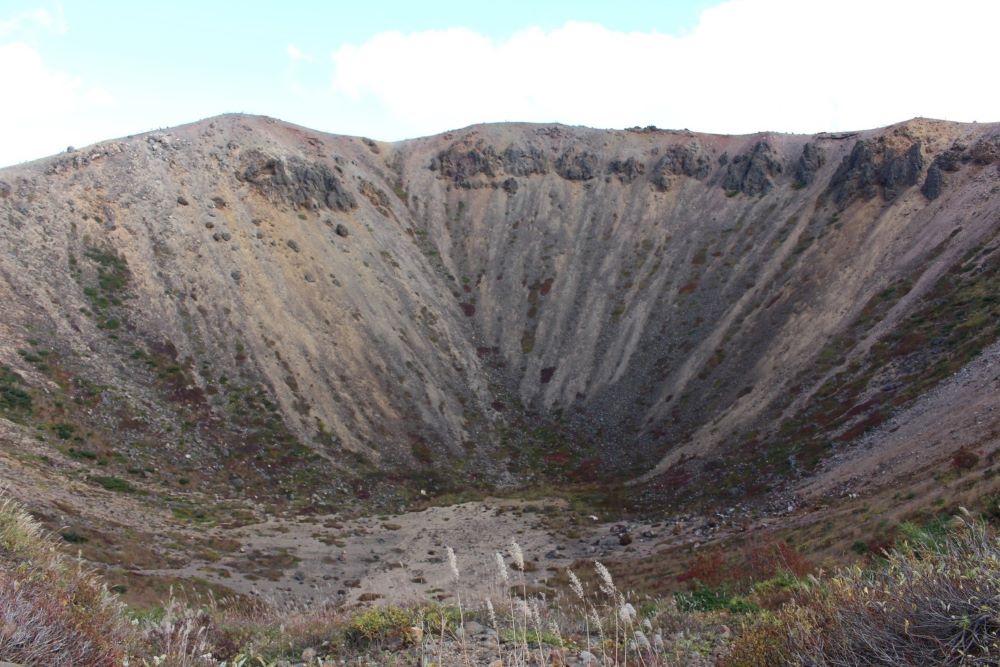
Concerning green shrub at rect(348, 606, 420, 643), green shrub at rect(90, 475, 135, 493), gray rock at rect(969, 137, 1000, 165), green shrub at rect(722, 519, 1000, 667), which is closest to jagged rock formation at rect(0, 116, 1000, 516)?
gray rock at rect(969, 137, 1000, 165)

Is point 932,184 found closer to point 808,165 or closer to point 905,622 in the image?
point 808,165

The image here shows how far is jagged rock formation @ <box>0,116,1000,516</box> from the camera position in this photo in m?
49.8

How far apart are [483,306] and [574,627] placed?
258ft

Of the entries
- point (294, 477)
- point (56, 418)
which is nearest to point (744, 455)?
point (294, 477)

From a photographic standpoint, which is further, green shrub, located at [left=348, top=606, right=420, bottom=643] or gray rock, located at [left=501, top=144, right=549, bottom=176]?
gray rock, located at [left=501, top=144, right=549, bottom=176]

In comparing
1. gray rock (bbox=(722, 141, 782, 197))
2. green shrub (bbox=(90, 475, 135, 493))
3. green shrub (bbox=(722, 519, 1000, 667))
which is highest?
green shrub (bbox=(722, 519, 1000, 667))

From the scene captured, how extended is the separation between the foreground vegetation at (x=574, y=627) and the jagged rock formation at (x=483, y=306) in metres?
37.0

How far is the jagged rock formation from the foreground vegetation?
37.0 metres

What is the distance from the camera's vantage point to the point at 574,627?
1136 centimetres

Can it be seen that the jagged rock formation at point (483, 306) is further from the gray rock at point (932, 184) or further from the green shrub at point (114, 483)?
the green shrub at point (114, 483)

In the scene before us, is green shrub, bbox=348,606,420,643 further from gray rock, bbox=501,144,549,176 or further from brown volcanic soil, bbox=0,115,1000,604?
gray rock, bbox=501,144,549,176

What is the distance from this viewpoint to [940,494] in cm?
2181

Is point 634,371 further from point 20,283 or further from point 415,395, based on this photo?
point 20,283

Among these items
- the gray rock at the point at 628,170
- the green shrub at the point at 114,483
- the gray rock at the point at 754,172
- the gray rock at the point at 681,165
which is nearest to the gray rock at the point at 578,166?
Result: the gray rock at the point at 628,170
